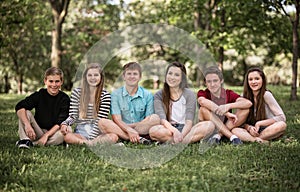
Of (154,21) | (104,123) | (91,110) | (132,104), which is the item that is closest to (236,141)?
(132,104)

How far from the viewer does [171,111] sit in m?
5.53

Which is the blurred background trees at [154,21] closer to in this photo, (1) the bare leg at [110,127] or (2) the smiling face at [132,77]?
(2) the smiling face at [132,77]

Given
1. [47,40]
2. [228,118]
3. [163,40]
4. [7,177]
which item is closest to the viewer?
[7,177]

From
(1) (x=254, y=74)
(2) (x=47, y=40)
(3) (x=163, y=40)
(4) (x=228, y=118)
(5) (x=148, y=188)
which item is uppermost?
(2) (x=47, y=40)

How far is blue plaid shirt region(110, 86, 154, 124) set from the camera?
548cm

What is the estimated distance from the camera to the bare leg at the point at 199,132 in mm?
5270

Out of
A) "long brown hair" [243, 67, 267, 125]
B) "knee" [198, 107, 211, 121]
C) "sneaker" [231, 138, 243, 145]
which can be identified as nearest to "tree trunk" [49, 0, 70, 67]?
"knee" [198, 107, 211, 121]

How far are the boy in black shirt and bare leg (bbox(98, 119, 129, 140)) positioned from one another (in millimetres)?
456

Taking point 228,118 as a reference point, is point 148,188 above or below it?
below

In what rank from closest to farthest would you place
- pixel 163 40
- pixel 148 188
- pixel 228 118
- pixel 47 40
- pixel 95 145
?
pixel 148 188 → pixel 95 145 → pixel 228 118 → pixel 163 40 → pixel 47 40

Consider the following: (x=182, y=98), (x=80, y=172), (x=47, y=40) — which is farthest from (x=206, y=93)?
(x=47, y=40)

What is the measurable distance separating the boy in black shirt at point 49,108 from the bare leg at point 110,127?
456mm

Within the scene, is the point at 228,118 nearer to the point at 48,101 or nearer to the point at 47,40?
the point at 48,101

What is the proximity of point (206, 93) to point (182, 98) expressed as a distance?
12.7 inches
